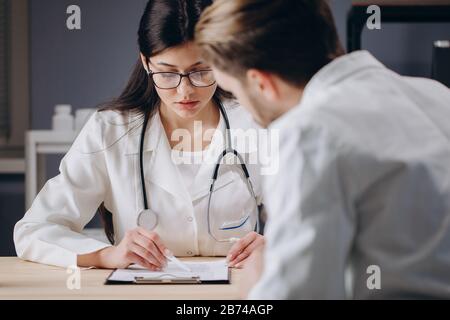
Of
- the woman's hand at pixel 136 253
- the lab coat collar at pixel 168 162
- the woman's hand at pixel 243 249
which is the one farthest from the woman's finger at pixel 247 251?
the lab coat collar at pixel 168 162

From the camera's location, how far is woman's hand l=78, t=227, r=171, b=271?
1038mm

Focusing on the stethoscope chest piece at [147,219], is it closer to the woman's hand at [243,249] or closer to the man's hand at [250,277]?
the woman's hand at [243,249]

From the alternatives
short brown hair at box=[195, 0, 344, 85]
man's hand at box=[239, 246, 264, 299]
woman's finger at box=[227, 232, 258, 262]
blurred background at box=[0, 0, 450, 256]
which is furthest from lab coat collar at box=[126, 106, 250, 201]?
short brown hair at box=[195, 0, 344, 85]

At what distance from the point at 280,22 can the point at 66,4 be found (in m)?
0.51

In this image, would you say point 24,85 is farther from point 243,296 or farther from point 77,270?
point 243,296

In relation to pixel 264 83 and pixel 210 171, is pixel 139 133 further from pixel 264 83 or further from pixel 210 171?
pixel 264 83

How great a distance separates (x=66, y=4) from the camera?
3.68 feet

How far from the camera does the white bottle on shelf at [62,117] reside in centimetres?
128

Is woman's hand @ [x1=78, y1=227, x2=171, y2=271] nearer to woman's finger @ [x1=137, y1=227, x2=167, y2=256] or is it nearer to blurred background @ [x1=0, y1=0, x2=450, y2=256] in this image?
woman's finger @ [x1=137, y1=227, x2=167, y2=256]

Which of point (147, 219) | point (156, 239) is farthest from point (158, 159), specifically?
point (156, 239)

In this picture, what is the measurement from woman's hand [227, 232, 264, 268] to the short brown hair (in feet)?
1.23

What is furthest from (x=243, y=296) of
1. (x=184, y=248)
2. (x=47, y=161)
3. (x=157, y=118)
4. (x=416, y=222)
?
(x=47, y=161)

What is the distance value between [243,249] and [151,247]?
0.50ft

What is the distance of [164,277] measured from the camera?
967mm
